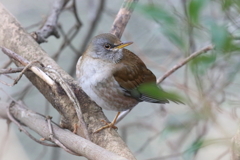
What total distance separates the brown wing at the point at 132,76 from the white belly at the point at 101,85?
44 millimetres

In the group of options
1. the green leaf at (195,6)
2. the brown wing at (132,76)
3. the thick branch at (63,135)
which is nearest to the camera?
the green leaf at (195,6)

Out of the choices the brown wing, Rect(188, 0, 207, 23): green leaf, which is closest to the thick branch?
the brown wing

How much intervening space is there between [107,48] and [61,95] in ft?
2.16

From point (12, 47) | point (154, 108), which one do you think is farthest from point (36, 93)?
point (12, 47)

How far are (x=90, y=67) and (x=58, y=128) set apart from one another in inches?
28.1

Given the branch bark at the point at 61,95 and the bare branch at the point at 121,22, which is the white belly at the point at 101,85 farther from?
the bare branch at the point at 121,22

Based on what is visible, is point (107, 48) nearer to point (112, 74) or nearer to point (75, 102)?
point (112, 74)

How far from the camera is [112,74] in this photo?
250 centimetres

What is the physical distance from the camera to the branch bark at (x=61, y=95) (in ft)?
6.27

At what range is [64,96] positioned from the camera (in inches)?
83.2

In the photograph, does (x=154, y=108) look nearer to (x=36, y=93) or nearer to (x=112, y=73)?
(x=36, y=93)

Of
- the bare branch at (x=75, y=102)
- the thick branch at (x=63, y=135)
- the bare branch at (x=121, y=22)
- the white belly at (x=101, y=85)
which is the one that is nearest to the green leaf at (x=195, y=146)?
the thick branch at (x=63, y=135)

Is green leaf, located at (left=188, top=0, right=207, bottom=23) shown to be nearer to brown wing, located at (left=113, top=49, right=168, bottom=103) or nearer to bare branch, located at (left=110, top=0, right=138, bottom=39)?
brown wing, located at (left=113, top=49, right=168, bottom=103)

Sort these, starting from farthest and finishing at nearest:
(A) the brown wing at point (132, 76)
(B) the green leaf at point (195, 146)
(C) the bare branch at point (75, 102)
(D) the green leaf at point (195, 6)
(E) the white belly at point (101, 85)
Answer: (A) the brown wing at point (132, 76)
(E) the white belly at point (101, 85)
(C) the bare branch at point (75, 102)
(B) the green leaf at point (195, 146)
(D) the green leaf at point (195, 6)
